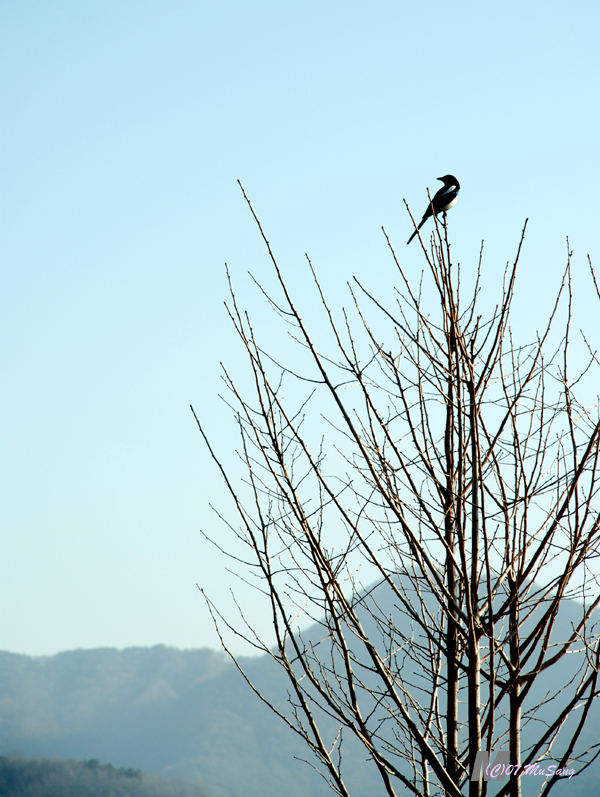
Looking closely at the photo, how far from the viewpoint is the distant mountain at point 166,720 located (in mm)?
98312

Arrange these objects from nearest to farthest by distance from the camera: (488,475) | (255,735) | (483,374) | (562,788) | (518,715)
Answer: (518,715), (483,374), (488,475), (562,788), (255,735)

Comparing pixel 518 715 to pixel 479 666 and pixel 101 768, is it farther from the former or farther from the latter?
pixel 101 768

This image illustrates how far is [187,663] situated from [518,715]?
457 feet

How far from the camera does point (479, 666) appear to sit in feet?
8.96

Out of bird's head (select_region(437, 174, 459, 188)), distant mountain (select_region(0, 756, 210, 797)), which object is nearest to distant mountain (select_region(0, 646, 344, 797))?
distant mountain (select_region(0, 756, 210, 797))

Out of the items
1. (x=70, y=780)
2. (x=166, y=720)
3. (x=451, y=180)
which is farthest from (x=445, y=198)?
(x=166, y=720)

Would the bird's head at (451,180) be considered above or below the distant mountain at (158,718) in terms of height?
above

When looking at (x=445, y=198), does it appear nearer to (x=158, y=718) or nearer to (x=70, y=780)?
(x=70, y=780)

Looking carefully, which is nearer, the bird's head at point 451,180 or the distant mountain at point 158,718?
the bird's head at point 451,180

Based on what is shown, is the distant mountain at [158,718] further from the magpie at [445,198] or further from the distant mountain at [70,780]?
the magpie at [445,198]

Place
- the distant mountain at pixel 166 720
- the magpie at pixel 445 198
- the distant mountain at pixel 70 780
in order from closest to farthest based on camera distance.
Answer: the magpie at pixel 445 198 < the distant mountain at pixel 70 780 < the distant mountain at pixel 166 720

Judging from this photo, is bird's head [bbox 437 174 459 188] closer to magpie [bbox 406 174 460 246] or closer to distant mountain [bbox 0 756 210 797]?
magpie [bbox 406 174 460 246]

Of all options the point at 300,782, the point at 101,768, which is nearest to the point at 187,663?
the point at 300,782

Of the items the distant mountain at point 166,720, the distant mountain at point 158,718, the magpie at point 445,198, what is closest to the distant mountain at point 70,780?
the distant mountain at point 166,720
